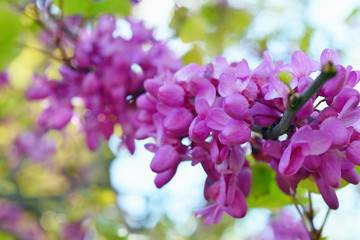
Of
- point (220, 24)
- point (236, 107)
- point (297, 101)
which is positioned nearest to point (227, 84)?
point (236, 107)

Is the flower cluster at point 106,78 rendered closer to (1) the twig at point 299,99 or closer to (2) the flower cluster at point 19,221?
(1) the twig at point 299,99

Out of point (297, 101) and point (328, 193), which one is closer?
point (297, 101)

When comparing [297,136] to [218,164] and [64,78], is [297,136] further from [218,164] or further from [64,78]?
[64,78]

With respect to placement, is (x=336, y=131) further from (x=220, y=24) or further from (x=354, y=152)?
(x=220, y=24)

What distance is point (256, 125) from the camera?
672 mm

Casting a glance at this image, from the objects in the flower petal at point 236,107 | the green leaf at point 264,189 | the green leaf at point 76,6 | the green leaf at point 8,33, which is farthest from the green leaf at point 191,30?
the flower petal at point 236,107

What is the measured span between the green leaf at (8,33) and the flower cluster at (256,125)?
73cm

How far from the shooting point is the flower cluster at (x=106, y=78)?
3.58 ft

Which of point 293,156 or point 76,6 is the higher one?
point 293,156

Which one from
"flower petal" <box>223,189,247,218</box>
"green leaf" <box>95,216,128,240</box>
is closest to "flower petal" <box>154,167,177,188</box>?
"flower petal" <box>223,189,247,218</box>

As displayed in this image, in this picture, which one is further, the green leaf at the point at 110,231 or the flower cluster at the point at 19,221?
the flower cluster at the point at 19,221

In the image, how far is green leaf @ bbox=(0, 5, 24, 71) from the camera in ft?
3.96

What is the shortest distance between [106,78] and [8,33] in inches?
17.3

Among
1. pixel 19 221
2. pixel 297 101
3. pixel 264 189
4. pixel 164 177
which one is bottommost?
pixel 19 221
